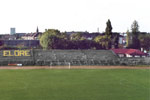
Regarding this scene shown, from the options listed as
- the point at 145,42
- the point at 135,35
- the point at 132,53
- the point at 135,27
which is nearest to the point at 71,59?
the point at 132,53

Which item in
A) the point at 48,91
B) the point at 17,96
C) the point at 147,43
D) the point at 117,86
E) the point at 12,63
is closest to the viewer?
the point at 17,96

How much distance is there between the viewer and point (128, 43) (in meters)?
77.2

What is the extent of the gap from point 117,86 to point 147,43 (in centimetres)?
5529

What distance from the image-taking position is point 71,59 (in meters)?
50.1

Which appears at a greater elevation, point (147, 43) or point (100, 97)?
point (147, 43)

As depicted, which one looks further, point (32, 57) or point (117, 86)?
point (32, 57)

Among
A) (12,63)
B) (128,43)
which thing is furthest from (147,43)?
(12,63)

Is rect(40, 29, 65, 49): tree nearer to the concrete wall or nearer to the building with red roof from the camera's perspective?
the concrete wall

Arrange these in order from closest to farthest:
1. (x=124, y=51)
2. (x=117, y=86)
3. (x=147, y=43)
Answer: (x=117, y=86)
(x=124, y=51)
(x=147, y=43)

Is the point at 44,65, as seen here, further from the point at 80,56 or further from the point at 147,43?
the point at 147,43

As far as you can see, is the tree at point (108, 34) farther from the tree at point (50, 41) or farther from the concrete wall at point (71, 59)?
the concrete wall at point (71, 59)

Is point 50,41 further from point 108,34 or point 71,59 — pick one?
point 71,59

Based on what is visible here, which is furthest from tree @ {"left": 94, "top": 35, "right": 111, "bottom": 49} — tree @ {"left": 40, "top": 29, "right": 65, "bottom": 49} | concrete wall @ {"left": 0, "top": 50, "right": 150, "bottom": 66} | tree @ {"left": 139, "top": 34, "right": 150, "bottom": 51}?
concrete wall @ {"left": 0, "top": 50, "right": 150, "bottom": 66}

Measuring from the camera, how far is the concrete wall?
155ft
